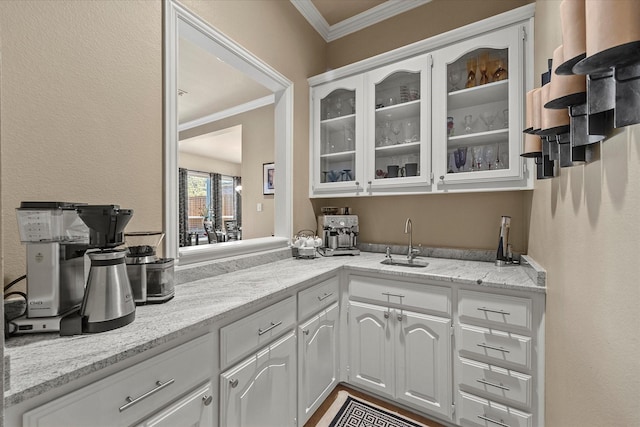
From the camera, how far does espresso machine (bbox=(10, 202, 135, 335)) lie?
0.85 metres

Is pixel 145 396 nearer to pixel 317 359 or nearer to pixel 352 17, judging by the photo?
pixel 317 359

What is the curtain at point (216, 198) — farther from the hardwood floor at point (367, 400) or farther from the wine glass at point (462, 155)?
the wine glass at point (462, 155)

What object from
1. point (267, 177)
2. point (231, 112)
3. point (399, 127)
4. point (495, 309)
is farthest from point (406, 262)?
point (231, 112)

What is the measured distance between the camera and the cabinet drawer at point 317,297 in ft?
5.16

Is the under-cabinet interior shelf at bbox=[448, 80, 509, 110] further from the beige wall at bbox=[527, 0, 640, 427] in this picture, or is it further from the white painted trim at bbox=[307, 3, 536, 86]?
the beige wall at bbox=[527, 0, 640, 427]

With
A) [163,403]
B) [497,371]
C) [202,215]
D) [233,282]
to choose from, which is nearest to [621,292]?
[497,371]

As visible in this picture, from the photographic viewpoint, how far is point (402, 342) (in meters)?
1.76

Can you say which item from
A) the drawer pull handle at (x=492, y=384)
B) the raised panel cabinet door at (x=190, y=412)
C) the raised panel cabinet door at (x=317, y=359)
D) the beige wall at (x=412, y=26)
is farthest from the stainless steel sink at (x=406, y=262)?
the beige wall at (x=412, y=26)

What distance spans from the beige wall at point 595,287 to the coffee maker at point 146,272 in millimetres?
1419

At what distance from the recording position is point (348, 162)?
242 centimetres

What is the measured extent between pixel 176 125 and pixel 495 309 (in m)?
1.96

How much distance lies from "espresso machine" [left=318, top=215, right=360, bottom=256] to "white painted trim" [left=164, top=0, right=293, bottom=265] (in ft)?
1.09

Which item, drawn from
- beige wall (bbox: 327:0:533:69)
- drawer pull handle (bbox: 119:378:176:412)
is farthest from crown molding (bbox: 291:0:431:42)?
drawer pull handle (bbox: 119:378:176:412)

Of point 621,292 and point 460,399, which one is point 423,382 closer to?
point 460,399
